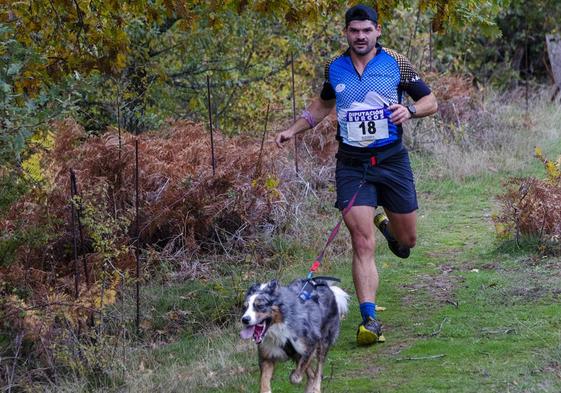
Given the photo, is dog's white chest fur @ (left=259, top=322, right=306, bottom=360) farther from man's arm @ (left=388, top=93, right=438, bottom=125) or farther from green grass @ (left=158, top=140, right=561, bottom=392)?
man's arm @ (left=388, top=93, right=438, bottom=125)

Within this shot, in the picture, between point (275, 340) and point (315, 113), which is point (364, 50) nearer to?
point (315, 113)

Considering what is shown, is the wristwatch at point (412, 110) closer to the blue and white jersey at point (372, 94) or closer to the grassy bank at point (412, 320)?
the blue and white jersey at point (372, 94)

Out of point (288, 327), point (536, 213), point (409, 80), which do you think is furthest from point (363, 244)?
point (536, 213)

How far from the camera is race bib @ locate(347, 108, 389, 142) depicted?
292 inches

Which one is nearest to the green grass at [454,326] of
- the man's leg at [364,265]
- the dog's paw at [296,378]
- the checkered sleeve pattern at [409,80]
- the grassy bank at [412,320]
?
the grassy bank at [412,320]

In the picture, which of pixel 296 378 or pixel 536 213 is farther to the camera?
pixel 536 213

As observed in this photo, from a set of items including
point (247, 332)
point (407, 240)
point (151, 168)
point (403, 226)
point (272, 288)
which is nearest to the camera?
point (247, 332)

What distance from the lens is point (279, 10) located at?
28.2 ft

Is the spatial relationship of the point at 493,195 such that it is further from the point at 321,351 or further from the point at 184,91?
the point at 321,351

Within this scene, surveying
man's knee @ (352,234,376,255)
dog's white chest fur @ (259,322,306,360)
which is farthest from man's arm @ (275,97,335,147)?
dog's white chest fur @ (259,322,306,360)

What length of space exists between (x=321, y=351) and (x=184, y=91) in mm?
7543

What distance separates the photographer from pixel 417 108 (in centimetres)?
751

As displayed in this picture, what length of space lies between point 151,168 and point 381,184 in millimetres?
3428

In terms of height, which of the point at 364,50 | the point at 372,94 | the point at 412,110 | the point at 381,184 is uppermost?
the point at 364,50
